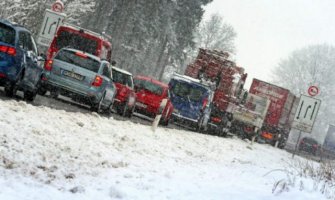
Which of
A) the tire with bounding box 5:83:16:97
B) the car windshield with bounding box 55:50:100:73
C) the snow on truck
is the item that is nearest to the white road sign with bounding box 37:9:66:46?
the car windshield with bounding box 55:50:100:73

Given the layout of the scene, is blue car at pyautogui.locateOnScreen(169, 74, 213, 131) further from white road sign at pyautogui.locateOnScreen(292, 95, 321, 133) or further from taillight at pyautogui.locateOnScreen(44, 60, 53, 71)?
taillight at pyautogui.locateOnScreen(44, 60, 53, 71)

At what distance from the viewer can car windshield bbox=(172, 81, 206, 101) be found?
2416 centimetres

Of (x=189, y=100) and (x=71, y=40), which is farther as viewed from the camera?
(x=189, y=100)

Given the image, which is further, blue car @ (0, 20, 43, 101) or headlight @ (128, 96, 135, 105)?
headlight @ (128, 96, 135, 105)

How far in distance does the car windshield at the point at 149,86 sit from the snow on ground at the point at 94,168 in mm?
8925

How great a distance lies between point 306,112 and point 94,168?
48.3ft

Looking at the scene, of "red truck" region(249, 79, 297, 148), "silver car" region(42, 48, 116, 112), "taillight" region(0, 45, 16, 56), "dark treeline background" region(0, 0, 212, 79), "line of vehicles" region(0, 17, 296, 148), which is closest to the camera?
"taillight" region(0, 45, 16, 56)

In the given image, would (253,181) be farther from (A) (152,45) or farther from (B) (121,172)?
(A) (152,45)

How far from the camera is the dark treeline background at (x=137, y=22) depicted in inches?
1473

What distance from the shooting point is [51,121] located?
10.6 metres

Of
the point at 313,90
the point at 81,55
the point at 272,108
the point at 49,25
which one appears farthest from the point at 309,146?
the point at 81,55

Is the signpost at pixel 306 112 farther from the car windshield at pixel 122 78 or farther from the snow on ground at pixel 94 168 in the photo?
the snow on ground at pixel 94 168

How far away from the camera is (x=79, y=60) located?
15.6m

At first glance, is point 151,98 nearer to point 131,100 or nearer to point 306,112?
point 131,100
